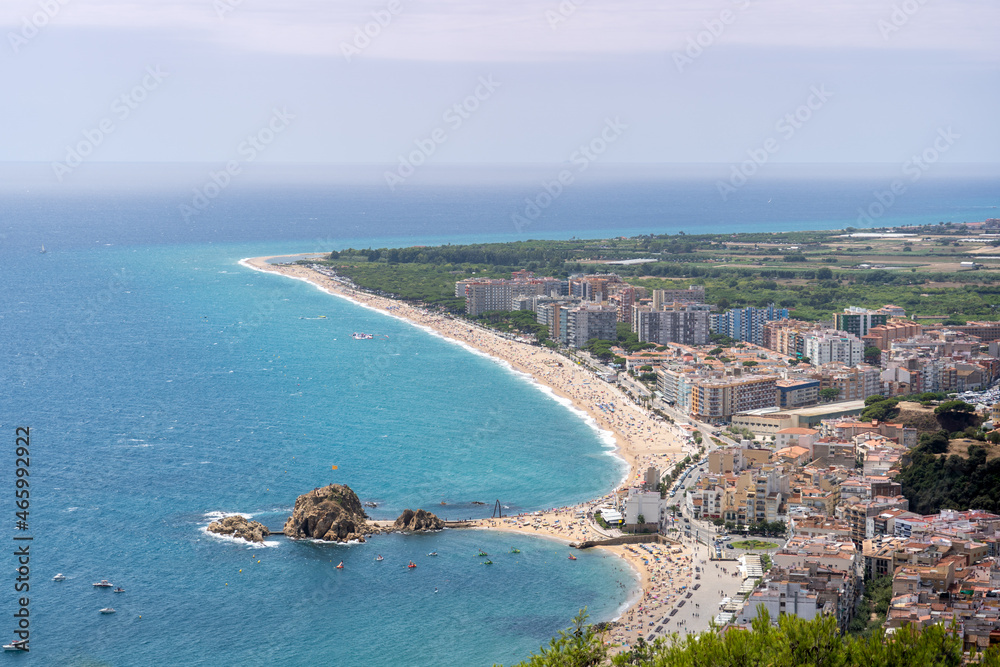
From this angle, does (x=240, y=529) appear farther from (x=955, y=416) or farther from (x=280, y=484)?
(x=955, y=416)

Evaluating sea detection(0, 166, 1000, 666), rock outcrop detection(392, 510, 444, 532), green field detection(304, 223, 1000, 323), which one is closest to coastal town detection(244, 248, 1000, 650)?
rock outcrop detection(392, 510, 444, 532)

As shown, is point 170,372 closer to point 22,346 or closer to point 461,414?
Answer: point 22,346

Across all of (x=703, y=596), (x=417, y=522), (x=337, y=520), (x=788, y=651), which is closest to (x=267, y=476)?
(x=337, y=520)

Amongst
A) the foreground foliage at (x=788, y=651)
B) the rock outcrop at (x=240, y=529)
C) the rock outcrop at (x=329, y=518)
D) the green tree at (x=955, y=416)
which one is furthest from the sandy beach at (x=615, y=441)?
the green tree at (x=955, y=416)

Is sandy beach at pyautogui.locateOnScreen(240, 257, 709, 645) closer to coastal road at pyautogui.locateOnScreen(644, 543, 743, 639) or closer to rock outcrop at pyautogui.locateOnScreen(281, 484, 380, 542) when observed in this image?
coastal road at pyautogui.locateOnScreen(644, 543, 743, 639)

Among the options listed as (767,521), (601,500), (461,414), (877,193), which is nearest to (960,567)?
(767,521)

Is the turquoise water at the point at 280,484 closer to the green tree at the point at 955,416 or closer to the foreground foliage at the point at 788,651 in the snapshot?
the foreground foliage at the point at 788,651
